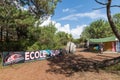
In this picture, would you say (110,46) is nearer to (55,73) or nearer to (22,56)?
(22,56)

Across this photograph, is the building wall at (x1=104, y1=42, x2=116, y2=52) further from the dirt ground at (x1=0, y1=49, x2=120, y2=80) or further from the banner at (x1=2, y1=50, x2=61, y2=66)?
the dirt ground at (x1=0, y1=49, x2=120, y2=80)

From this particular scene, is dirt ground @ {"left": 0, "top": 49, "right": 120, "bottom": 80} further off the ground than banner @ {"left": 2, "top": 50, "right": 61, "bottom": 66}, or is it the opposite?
banner @ {"left": 2, "top": 50, "right": 61, "bottom": 66}

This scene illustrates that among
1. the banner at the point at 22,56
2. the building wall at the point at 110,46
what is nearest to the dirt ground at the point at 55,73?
the banner at the point at 22,56

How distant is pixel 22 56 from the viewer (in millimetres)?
19438

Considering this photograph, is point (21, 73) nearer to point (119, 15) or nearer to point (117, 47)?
point (117, 47)

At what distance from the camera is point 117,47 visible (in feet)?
120

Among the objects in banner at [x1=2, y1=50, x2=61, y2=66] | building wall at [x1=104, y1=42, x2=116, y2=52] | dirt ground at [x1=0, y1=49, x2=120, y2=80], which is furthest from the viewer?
building wall at [x1=104, y1=42, x2=116, y2=52]

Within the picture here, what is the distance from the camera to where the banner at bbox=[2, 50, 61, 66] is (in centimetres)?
1787

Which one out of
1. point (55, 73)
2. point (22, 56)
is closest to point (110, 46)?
point (22, 56)

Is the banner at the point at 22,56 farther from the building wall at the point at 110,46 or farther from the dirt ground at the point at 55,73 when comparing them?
the building wall at the point at 110,46

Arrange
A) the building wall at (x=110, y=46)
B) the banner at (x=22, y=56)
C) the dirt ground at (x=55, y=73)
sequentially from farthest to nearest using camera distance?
the building wall at (x=110, y=46) → the banner at (x=22, y=56) → the dirt ground at (x=55, y=73)

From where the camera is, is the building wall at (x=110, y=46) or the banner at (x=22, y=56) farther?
the building wall at (x=110, y=46)

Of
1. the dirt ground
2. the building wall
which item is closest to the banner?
the dirt ground

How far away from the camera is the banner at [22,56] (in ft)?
58.6
